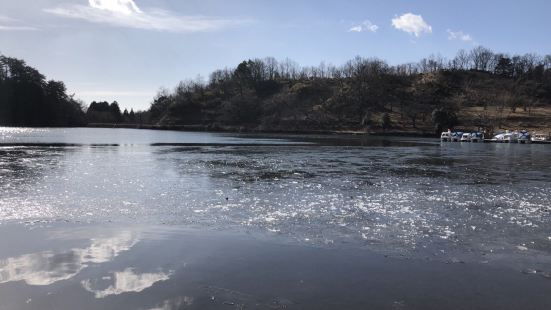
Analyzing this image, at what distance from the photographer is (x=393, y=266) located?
31.0ft

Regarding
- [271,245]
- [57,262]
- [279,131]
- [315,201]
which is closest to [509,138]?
[315,201]

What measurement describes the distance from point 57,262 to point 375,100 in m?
154

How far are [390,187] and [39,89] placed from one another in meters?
158

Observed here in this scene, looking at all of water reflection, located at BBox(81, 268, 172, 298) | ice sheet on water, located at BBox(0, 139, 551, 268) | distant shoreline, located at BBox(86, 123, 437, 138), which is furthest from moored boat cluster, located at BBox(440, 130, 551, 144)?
water reflection, located at BBox(81, 268, 172, 298)

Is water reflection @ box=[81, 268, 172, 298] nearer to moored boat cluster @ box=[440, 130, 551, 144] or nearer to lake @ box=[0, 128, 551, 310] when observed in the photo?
lake @ box=[0, 128, 551, 310]

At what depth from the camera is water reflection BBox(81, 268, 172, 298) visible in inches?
309

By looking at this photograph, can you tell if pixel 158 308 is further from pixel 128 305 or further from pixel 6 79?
pixel 6 79

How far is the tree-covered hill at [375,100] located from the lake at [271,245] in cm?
10673

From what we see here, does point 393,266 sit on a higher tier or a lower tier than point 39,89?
lower

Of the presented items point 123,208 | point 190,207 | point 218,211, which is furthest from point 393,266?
point 123,208

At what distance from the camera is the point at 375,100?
157375mm

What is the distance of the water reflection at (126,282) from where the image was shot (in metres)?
7.84

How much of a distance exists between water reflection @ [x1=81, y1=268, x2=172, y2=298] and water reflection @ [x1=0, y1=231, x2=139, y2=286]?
72cm

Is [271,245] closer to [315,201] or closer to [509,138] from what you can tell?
[315,201]
